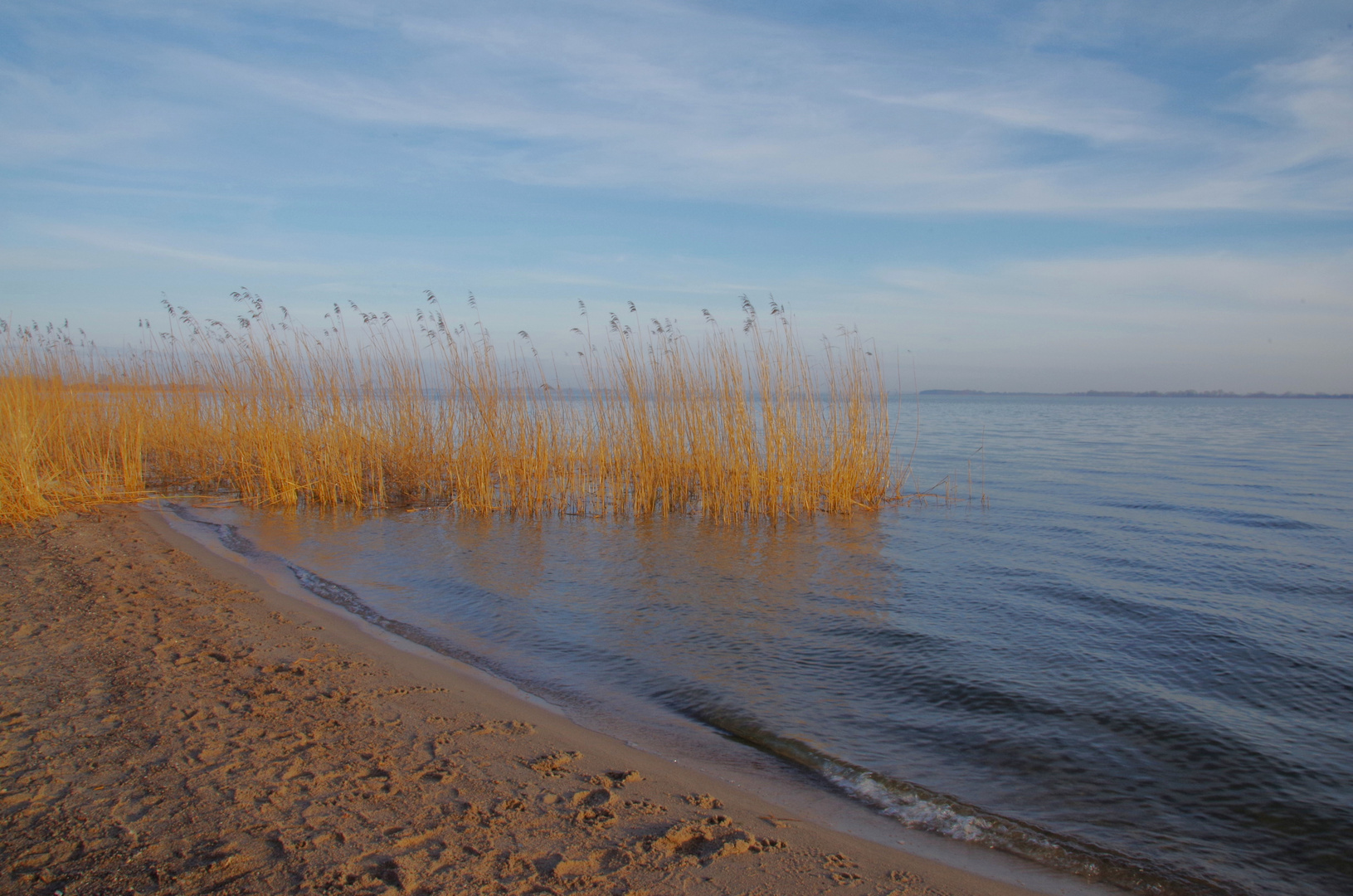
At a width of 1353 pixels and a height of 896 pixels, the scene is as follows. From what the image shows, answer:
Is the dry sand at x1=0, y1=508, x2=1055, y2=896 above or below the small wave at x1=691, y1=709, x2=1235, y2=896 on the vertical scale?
above

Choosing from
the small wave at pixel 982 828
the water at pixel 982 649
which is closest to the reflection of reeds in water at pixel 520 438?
the water at pixel 982 649

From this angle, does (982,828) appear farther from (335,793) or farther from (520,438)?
(520,438)

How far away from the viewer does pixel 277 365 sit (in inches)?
309

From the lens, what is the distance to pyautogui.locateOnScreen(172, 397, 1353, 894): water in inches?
95.9

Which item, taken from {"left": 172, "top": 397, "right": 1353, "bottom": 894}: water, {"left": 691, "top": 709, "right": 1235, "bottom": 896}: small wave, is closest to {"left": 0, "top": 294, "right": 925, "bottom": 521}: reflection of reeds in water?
{"left": 172, "top": 397, "right": 1353, "bottom": 894}: water

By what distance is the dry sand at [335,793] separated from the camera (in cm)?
177

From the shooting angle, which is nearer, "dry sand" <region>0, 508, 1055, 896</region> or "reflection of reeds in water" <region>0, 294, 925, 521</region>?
"dry sand" <region>0, 508, 1055, 896</region>

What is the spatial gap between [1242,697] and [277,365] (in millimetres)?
8469

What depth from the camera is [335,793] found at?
6.99 ft

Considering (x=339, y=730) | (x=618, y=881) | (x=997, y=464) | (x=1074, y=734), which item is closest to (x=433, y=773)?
(x=339, y=730)

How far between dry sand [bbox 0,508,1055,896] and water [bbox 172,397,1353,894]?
487 mm

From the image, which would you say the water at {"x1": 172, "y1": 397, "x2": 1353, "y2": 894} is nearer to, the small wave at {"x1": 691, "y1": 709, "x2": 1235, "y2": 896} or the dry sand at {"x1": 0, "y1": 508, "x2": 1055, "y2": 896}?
the small wave at {"x1": 691, "y1": 709, "x2": 1235, "y2": 896}

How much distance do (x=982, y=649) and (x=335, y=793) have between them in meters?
3.19

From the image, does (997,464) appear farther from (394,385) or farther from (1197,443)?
(394,385)
